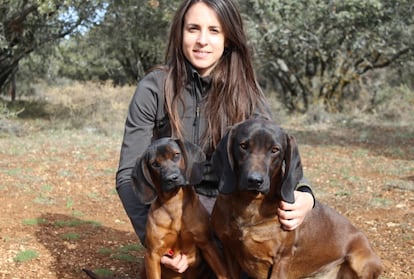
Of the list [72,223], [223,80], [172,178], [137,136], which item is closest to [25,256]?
[72,223]

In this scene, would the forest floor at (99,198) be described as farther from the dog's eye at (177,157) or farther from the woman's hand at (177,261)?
the dog's eye at (177,157)

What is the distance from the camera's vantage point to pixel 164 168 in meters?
3.20

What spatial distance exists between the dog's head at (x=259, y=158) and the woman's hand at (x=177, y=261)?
650mm

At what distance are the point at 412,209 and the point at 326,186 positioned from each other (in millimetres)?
1725

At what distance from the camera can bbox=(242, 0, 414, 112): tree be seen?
15.2 metres

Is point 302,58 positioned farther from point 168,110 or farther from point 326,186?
point 168,110

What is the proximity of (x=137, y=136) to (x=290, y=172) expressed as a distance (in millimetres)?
1211

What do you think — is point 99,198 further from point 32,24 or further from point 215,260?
point 32,24

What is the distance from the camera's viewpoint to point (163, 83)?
3.81m

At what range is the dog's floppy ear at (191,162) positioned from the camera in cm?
329

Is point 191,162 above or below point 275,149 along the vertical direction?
below

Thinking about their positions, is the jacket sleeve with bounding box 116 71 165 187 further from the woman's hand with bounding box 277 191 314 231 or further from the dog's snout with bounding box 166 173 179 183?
the woman's hand with bounding box 277 191 314 231

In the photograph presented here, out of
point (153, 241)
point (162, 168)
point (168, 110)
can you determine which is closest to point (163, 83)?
point (168, 110)

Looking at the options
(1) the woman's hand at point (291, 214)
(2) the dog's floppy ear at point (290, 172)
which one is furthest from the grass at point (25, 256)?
(2) the dog's floppy ear at point (290, 172)
